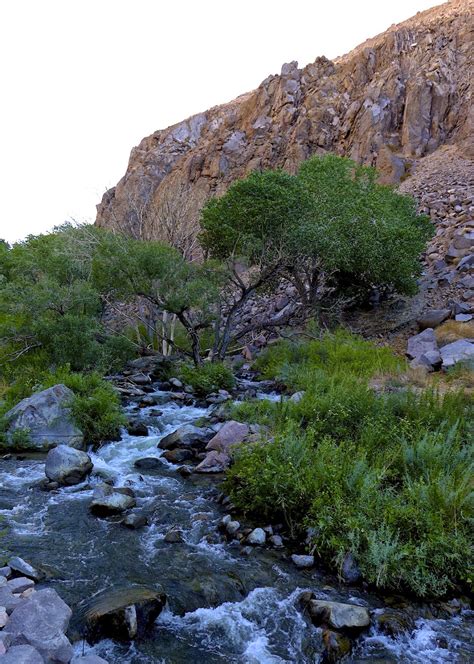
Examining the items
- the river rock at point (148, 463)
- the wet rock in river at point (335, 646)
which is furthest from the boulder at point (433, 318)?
the wet rock in river at point (335, 646)

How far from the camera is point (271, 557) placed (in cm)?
527

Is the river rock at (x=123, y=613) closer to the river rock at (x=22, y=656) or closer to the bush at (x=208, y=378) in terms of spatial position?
the river rock at (x=22, y=656)

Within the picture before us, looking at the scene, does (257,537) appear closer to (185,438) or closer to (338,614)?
(338,614)

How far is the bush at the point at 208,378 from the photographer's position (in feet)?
43.0

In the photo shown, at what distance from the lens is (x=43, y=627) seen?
3.47m

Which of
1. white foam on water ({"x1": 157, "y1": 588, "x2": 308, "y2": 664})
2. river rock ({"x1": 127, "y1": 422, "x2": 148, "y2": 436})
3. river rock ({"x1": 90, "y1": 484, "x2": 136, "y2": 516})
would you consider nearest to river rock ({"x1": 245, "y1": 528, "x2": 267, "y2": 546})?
white foam on water ({"x1": 157, "y1": 588, "x2": 308, "y2": 664})

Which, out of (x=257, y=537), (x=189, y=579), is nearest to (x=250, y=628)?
(x=189, y=579)

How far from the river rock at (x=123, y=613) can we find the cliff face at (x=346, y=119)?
21.9 metres

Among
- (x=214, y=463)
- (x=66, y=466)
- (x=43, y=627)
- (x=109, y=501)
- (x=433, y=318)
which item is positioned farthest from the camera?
(x=433, y=318)

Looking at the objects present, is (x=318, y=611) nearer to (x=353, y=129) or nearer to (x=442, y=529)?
(x=442, y=529)

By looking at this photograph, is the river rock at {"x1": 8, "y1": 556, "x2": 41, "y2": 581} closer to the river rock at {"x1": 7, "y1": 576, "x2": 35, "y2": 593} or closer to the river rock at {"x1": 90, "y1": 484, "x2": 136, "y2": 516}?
the river rock at {"x1": 7, "y1": 576, "x2": 35, "y2": 593}

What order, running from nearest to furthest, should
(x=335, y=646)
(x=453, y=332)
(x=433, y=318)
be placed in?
1. (x=335, y=646)
2. (x=453, y=332)
3. (x=433, y=318)

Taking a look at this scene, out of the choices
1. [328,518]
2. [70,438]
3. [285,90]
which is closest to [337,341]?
[70,438]

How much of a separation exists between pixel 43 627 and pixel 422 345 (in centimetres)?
1225
